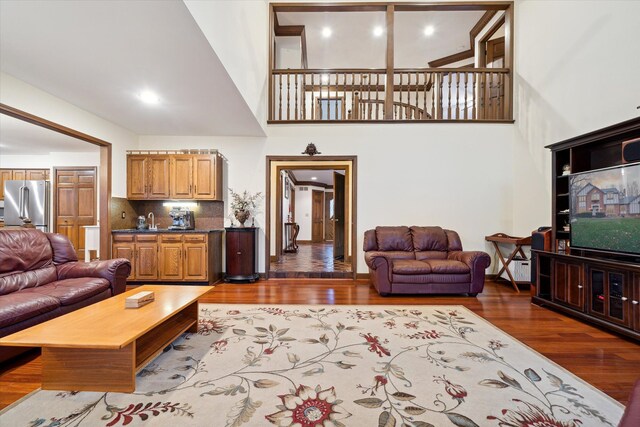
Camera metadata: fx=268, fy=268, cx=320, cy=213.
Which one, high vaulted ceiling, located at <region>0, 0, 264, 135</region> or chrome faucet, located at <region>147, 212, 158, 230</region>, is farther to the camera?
chrome faucet, located at <region>147, 212, 158, 230</region>

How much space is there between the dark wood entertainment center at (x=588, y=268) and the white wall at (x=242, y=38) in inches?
151

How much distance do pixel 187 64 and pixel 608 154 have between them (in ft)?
15.3

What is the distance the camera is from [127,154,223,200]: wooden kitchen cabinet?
4551 mm

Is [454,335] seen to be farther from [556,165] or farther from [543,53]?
[543,53]

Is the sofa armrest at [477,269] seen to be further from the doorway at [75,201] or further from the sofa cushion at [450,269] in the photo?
the doorway at [75,201]

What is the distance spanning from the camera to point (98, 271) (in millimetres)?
2902

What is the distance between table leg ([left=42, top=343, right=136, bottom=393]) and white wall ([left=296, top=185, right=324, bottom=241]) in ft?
32.2

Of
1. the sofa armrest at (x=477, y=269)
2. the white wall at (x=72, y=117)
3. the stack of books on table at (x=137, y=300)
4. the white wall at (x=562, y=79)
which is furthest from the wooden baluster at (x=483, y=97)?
the white wall at (x=72, y=117)

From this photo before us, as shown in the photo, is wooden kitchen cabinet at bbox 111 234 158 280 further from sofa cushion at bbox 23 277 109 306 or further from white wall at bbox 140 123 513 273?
white wall at bbox 140 123 513 273

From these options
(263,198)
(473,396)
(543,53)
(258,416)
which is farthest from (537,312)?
(263,198)

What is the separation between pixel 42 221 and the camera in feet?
19.3

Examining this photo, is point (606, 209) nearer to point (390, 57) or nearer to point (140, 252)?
point (390, 57)

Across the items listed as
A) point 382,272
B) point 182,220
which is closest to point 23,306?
point 182,220

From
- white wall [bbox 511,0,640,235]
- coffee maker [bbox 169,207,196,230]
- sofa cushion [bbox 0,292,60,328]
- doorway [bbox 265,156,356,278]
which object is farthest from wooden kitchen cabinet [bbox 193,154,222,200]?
white wall [bbox 511,0,640,235]
